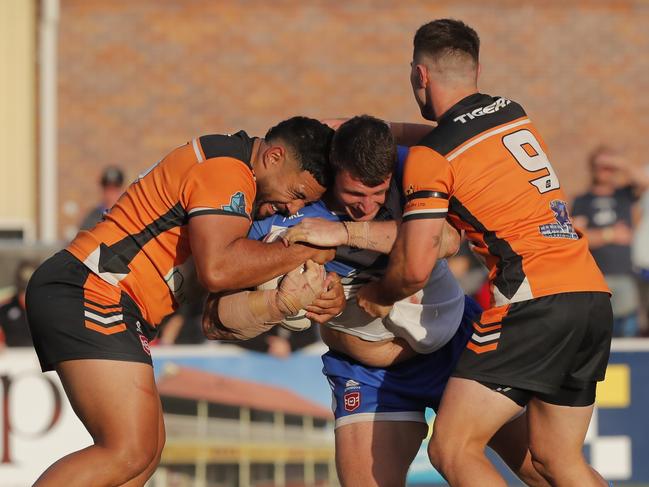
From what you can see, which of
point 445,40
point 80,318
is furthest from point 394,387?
point 445,40

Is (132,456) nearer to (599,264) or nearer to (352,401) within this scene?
(352,401)

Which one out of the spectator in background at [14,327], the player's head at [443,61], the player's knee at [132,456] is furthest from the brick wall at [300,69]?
the player's knee at [132,456]

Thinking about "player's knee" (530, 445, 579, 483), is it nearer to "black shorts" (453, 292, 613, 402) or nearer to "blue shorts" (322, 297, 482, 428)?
"black shorts" (453, 292, 613, 402)

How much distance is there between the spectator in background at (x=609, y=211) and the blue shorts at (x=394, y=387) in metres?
4.35

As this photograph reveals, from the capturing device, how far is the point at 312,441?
332 inches

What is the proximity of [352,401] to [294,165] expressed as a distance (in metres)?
1.19

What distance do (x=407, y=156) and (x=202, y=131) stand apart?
971 cm

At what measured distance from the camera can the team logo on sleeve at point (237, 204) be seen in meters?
5.00

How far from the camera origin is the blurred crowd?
8492mm

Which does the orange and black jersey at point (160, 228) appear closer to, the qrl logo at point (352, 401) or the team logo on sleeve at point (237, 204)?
the team logo on sleeve at point (237, 204)

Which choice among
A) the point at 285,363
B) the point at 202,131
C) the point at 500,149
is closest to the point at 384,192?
the point at 500,149

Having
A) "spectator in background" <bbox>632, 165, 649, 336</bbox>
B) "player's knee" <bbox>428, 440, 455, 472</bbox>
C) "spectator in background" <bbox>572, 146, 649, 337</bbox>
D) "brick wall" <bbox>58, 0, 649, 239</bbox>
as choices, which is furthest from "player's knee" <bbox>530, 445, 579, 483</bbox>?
"brick wall" <bbox>58, 0, 649, 239</bbox>

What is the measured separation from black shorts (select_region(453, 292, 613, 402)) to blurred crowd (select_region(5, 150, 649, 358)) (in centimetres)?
351

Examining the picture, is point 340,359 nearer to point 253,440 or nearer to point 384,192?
point 384,192
